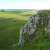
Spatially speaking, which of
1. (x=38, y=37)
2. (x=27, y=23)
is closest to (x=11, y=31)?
(x=27, y=23)

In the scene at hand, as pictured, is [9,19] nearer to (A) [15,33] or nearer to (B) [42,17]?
(A) [15,33]

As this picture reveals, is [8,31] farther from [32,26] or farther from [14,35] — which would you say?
[32,26]
